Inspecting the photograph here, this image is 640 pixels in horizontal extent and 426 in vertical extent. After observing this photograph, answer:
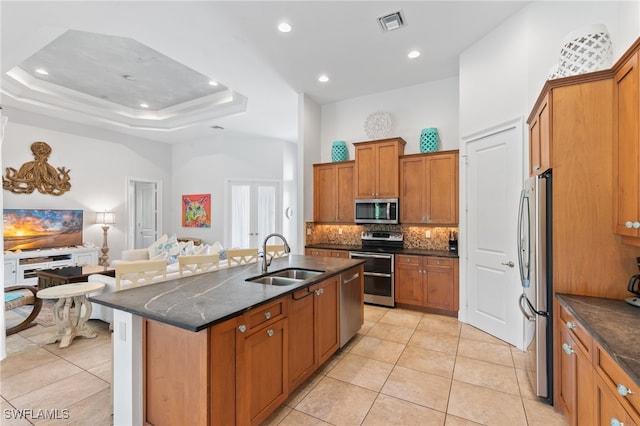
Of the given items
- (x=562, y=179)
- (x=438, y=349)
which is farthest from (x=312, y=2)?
(x=438, y=349)

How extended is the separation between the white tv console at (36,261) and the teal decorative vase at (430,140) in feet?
22.8

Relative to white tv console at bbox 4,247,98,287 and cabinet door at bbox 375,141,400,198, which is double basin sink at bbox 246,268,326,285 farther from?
white tv console at bbox 4,247,98,287

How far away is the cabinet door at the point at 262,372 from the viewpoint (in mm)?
1656

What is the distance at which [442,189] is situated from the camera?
4195 mm

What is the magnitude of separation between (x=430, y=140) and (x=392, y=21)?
6.12ft

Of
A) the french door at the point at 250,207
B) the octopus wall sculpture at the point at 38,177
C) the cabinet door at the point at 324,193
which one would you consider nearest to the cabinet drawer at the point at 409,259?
the cabinet door at the point at 324,193

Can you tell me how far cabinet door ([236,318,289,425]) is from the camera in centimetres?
166

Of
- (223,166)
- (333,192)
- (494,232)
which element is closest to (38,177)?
(223,166)

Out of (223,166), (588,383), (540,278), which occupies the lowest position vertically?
(588,383)

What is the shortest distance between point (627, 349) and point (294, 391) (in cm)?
207

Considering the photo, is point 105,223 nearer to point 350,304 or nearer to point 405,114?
point 350,304

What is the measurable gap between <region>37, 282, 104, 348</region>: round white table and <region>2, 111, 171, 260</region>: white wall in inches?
152

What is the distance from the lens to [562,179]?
6.41ft

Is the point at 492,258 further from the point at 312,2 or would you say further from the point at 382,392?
the point at 312,2
